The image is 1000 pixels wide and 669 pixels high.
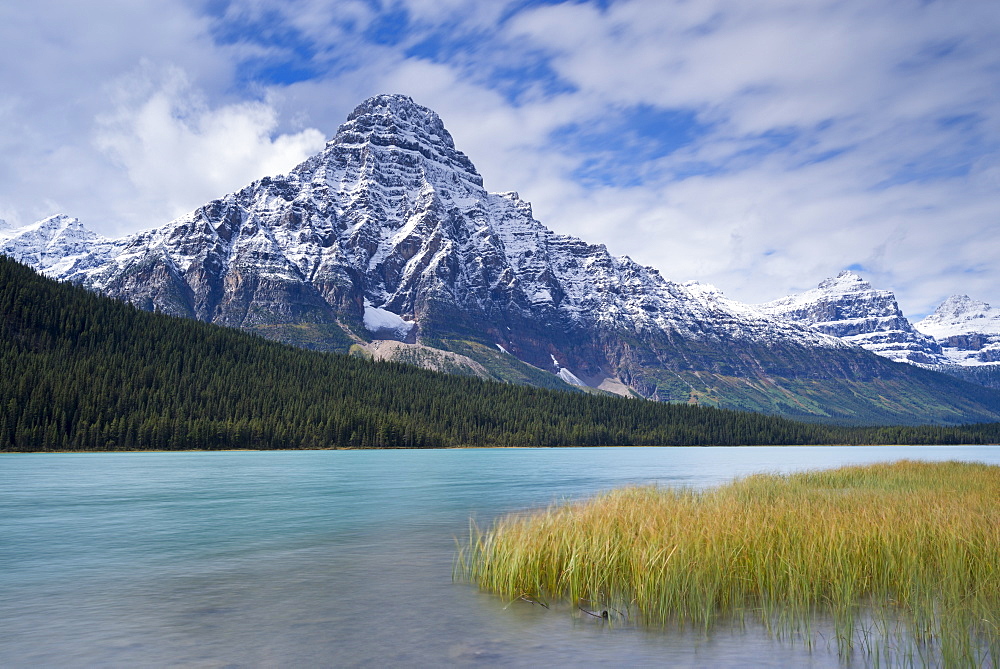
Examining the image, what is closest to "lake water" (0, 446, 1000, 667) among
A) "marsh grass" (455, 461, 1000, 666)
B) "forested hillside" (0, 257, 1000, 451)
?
"marsh grass" (455, 461, 1000, 666)

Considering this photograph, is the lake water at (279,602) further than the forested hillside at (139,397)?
No

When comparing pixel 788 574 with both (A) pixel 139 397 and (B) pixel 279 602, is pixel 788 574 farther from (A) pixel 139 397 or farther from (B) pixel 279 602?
(A) pixel 139 397

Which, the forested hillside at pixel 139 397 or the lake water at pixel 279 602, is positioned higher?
the forested hillside at pixel 139 397

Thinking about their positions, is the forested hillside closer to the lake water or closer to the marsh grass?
the lake water

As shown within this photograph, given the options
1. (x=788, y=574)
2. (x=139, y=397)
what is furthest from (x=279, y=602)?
(x=139, y=397)

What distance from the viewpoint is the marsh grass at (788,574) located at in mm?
12836

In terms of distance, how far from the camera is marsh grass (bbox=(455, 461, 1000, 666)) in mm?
12836

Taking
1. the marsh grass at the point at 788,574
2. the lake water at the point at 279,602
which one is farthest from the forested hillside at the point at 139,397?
the marsh grass at the point at 788,574

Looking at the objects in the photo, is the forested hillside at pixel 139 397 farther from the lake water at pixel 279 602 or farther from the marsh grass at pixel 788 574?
the marsh grass at pixel 788 574

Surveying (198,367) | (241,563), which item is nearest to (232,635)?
(241,563)

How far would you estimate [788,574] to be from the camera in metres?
15.2

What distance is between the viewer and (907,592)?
583 inches

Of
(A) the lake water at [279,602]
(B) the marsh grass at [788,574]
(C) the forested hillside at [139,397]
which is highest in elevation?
(C) the forested hillside at [139,397]

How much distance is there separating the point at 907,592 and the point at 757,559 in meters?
3.14
